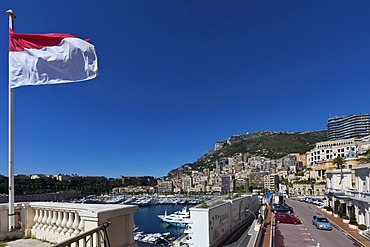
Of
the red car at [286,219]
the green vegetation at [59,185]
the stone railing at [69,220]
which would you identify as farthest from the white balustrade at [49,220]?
the green vegetation at [59,185]

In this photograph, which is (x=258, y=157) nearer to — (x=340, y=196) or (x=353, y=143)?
(x=353, y=143)

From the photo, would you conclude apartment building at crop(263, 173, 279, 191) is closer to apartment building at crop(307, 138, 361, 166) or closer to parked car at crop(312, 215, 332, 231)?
apartment building at crop(307, 138, 361, 166)

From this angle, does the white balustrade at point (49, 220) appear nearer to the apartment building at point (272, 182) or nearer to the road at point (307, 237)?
the road at point (307, 237)

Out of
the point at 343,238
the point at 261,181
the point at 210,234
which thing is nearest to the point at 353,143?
the point at 261,181

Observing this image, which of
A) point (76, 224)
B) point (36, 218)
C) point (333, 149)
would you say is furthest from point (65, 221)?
point (333, 149)

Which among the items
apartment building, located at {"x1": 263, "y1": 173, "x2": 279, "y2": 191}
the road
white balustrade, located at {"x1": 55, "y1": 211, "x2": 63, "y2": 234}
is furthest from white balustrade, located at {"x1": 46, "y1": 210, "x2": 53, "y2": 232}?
apartment building, located at {"x1": 263, "y1": 173, "x2": 279, "y2": 191}
